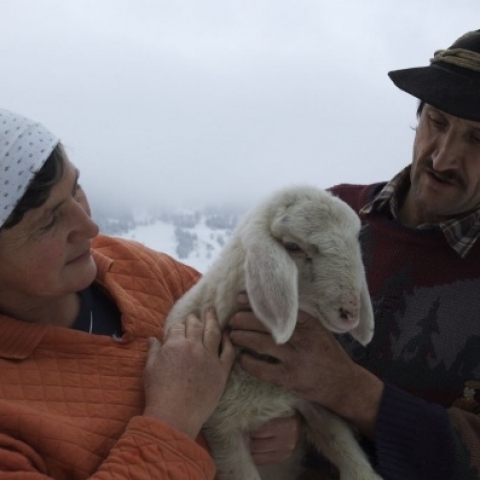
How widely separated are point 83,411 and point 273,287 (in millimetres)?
499

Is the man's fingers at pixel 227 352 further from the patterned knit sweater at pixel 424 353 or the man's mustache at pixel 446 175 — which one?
the man's mustache at pixel 446 175

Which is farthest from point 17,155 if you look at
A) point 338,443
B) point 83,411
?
point 338,443

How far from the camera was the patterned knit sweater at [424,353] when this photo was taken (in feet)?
5.56

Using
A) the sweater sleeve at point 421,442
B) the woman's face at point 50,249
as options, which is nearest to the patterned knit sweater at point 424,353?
the sweater sleeve at point 421,442

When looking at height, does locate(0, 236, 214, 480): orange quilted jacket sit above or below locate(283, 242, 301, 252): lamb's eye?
below

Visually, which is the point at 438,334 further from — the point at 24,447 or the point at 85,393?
the point at 24,447

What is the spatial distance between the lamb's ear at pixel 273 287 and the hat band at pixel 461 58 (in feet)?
2.42

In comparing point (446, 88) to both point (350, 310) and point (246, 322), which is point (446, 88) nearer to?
point (350, 310)

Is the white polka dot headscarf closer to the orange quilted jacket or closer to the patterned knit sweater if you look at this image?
the orange quilted jacket

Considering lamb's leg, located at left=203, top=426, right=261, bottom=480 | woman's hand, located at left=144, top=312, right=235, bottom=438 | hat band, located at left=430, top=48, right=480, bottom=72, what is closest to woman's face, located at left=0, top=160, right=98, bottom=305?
woman's hand, located at left=144, top=312, right=235, bottom=438

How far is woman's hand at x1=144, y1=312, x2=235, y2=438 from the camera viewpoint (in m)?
1.48

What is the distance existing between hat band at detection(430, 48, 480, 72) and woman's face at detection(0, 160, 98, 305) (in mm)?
1055

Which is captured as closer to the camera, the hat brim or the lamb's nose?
the lamb's nose

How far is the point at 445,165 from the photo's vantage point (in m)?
1.84
